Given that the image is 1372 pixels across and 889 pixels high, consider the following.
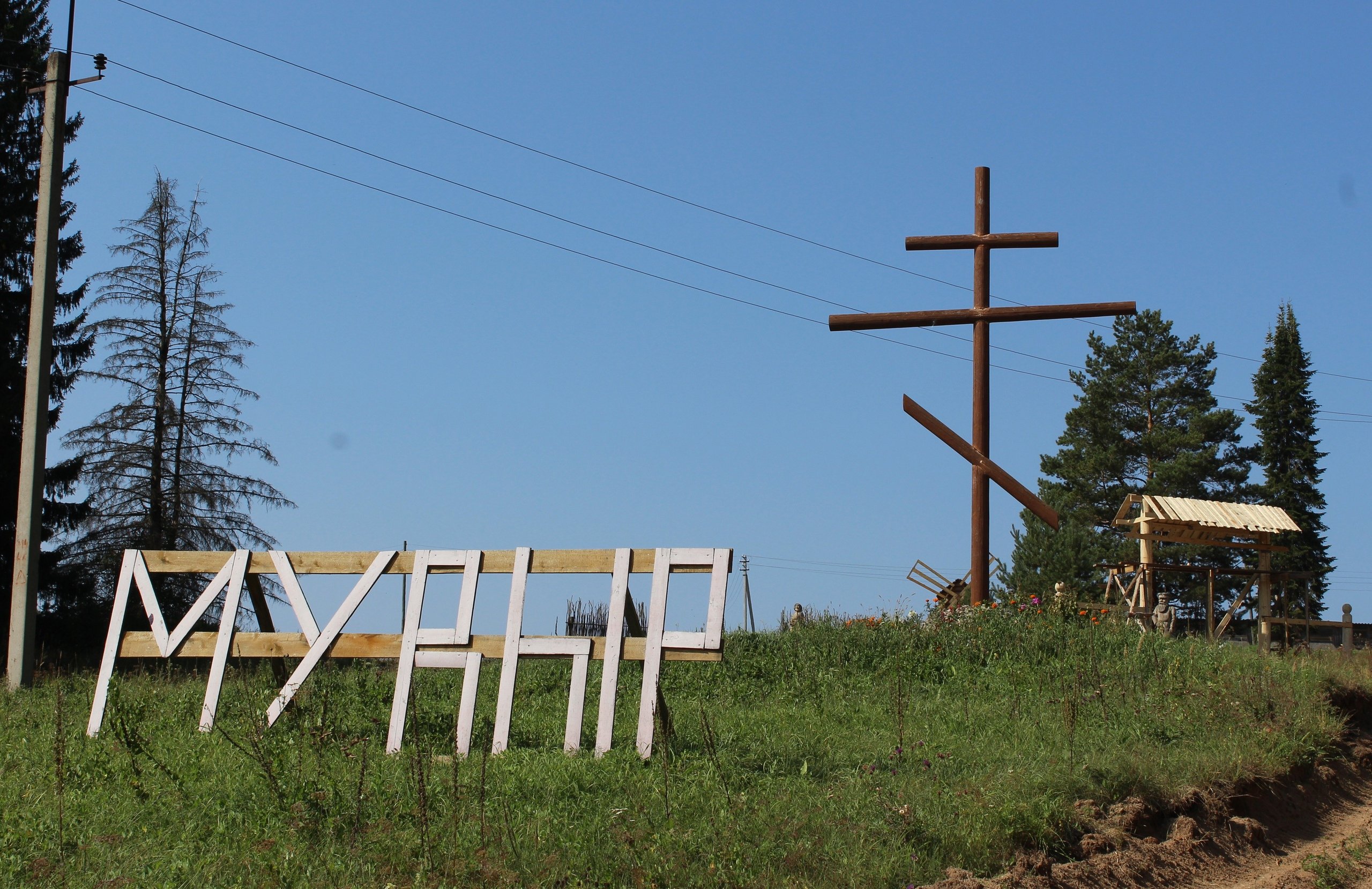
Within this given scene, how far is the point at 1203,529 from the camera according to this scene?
67.7 feet

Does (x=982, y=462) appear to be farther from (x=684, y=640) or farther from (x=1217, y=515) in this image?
(x=684, y=640)

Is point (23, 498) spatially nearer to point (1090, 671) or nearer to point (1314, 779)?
point (1090, 671)

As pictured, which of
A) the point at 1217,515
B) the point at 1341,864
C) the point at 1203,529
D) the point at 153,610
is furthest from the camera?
the point at 1217,515

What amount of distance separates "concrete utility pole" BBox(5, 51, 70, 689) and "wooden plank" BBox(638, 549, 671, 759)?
8835 millimetres

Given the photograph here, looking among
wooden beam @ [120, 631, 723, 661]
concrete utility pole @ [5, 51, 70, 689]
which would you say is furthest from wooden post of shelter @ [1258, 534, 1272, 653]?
concrete utility pole @ [5, 51, 70, 689]

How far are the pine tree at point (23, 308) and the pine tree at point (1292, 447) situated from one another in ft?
136

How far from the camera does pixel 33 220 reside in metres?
23.6

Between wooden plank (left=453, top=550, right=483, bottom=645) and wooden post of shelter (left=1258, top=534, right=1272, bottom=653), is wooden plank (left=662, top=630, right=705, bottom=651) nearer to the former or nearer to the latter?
wooden plank (left=453, top=550, right=483, bottom=645)

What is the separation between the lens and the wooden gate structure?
27.4ft

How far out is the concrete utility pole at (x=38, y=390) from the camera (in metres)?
13.2

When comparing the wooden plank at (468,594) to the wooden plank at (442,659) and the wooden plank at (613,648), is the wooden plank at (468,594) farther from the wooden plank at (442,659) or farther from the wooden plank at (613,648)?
the wooden plank at (613,648)

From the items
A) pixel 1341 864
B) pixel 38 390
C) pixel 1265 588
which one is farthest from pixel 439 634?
pixel 1265 588

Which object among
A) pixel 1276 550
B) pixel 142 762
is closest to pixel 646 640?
pixel 142 762

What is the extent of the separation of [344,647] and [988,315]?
442 inches
